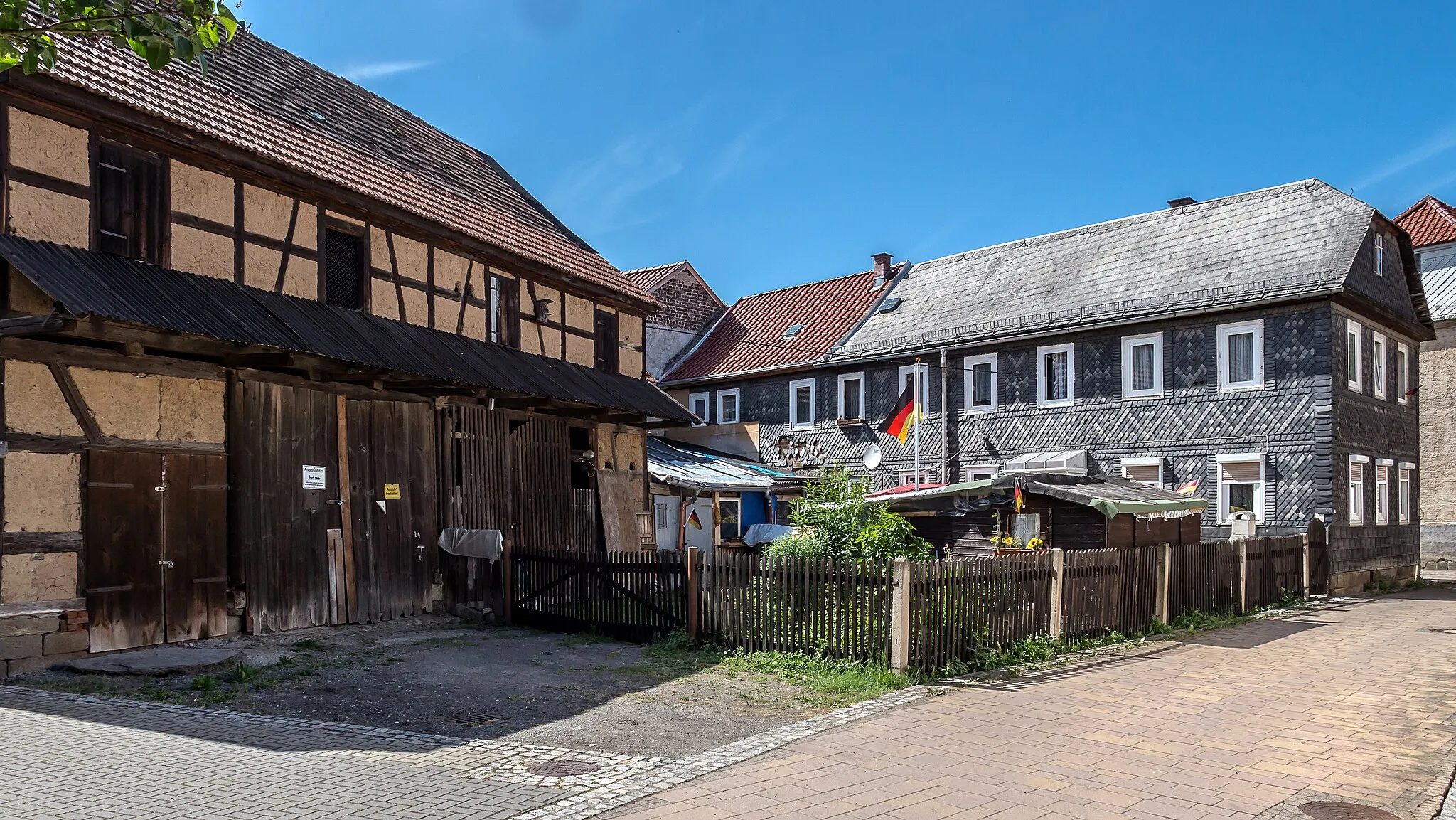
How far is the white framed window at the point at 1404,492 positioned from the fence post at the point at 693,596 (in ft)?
71.7

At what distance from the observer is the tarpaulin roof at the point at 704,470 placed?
24.6 metres

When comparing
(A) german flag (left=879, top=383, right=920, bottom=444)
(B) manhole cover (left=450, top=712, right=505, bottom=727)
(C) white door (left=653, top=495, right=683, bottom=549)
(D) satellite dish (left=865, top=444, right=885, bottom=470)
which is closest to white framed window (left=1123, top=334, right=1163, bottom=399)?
(A) german flag (left=879, top=383, right=920, bottom=444)

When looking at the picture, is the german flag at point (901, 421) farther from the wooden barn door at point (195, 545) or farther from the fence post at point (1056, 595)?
the wooden barn door at point (195, 545)

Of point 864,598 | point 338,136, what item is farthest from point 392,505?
point 864,598

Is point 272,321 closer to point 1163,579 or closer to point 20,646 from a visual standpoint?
point 20,646

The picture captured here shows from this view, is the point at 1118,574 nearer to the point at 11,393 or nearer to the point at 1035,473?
the point at 1035,473

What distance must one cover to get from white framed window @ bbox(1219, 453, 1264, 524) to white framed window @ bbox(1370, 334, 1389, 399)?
13.9ft

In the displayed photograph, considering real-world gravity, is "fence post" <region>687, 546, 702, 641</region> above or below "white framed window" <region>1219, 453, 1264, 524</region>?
below

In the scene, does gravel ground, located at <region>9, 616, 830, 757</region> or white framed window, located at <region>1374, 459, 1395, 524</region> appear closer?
gravel ground, located at <region>9, 616, 830, 757</region>

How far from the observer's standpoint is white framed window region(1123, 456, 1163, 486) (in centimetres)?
2422

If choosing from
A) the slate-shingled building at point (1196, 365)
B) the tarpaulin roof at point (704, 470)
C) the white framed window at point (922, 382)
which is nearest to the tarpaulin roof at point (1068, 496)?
the slate-shingled building at point (1196, 365)

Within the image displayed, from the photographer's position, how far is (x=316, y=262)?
1475cm

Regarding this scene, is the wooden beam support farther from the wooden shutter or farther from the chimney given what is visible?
the chimney

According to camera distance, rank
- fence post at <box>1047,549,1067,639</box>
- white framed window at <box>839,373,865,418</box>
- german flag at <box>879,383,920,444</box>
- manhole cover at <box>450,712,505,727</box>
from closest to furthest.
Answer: manhole cover at <box>450,712,505,727</box> → fence post at <box>1047,549,1067,639</box> → german flag at <box>879,383,920,444</box> → white framed window at <box>839,373,865,418</box>
